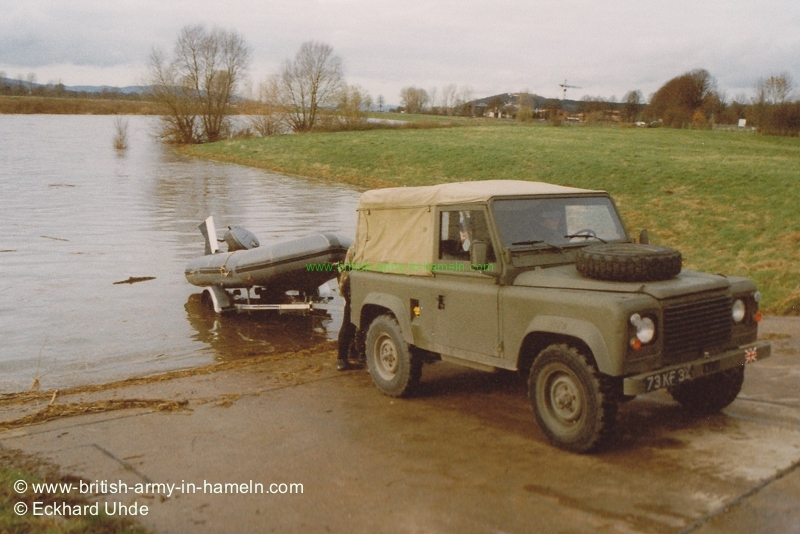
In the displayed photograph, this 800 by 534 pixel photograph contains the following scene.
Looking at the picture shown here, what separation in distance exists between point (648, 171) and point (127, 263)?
19.5 meters

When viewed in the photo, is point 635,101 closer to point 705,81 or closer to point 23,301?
point 705,81

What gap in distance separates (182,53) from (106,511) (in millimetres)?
67060

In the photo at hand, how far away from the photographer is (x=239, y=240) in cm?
1377

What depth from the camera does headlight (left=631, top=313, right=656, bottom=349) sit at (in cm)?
539

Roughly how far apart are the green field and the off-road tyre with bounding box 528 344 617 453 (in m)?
6.66

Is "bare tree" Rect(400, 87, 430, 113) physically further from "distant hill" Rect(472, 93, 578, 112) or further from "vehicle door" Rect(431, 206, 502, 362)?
"vehicle door" Rect(431, 206, 502, 362)

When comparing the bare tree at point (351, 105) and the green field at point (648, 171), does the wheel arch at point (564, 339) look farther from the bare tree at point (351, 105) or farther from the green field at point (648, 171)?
the bare tree at point (351, 105)

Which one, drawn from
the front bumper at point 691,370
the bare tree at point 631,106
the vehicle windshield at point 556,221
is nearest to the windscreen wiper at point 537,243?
the vehicle windshield at point 556,221

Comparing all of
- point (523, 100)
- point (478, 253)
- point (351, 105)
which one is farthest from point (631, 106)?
point (478, 253)

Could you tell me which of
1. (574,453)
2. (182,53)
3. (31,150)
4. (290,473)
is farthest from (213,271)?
(182,53)

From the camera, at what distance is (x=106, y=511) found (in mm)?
4930

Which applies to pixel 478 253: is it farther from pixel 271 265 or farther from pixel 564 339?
pixel 271 265

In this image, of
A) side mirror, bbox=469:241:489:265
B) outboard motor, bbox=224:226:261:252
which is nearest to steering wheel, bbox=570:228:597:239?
side mirror, bbox=469:241:489:265

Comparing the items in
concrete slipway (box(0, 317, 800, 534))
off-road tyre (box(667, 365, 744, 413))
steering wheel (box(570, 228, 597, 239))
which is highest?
steering wheel (box(570, 228, 597, 239))
